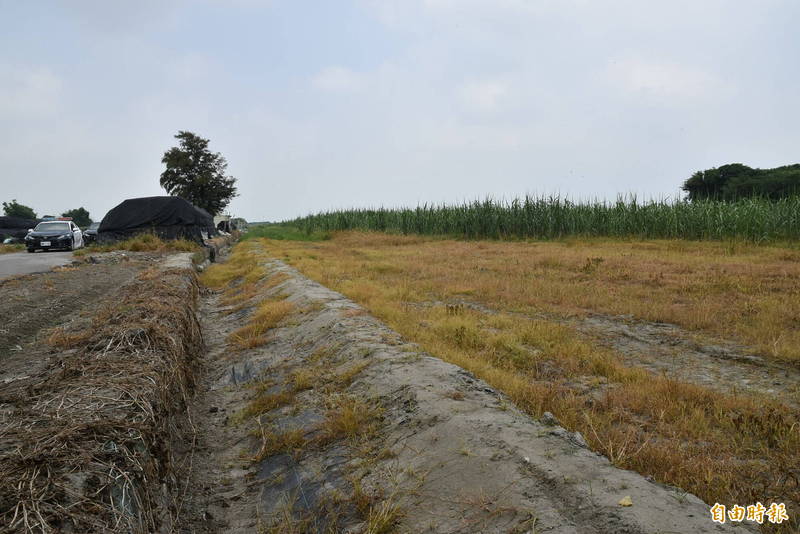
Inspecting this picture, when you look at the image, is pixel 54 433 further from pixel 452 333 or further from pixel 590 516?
pixel 452 333

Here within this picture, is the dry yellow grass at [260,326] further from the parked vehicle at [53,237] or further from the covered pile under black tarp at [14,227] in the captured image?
the covered pile under black tarp at [14,227]

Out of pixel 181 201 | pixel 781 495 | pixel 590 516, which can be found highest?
pixel 181 201

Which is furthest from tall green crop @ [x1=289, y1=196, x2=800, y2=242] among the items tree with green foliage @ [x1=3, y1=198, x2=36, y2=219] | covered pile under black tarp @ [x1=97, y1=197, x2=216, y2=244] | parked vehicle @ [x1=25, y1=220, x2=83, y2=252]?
tree with green foliage @ [x1=3, y1=198, x2=36, y2=219]

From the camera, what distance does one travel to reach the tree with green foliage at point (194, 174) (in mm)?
46719

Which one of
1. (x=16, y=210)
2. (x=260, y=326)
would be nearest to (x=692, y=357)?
(x=260, y=326)

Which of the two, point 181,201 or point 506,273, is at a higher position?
point 181,201

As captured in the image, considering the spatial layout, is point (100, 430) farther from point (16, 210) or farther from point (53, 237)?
point (16, 210)

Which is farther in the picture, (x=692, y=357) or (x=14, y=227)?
(x=14, y=227)

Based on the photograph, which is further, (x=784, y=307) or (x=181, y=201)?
(x=181, y=201)

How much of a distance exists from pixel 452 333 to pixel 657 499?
11.0 ft

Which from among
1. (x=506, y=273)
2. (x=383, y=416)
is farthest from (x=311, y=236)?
(x=383, y=416)

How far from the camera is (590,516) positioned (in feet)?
6.56

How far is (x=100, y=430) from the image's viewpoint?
2.57 meters

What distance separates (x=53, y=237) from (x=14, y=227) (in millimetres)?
17668
